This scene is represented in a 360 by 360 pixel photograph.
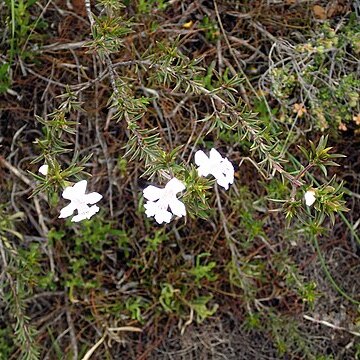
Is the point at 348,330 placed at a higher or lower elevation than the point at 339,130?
lower

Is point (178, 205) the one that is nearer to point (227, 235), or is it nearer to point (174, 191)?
point (174, 191)

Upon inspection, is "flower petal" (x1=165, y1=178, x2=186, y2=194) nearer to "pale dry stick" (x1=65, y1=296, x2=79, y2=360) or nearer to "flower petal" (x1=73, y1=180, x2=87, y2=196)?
"flower petal" (x1=73, y1=180, x2=87, y2=196)

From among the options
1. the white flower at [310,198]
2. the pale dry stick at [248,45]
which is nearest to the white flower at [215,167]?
the white flower at [310,198]

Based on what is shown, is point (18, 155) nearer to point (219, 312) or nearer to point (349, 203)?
point (219, 312)

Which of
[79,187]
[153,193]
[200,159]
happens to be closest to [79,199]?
[79,187]

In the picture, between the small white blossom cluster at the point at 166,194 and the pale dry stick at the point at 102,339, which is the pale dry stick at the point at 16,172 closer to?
the pale dry stick at the point at 102,339

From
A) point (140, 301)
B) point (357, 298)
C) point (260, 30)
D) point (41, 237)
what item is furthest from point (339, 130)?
point (41, 237)

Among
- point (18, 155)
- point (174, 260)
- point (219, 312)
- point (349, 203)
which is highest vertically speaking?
point (18, 155)

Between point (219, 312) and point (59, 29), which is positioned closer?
point (59, 29)
